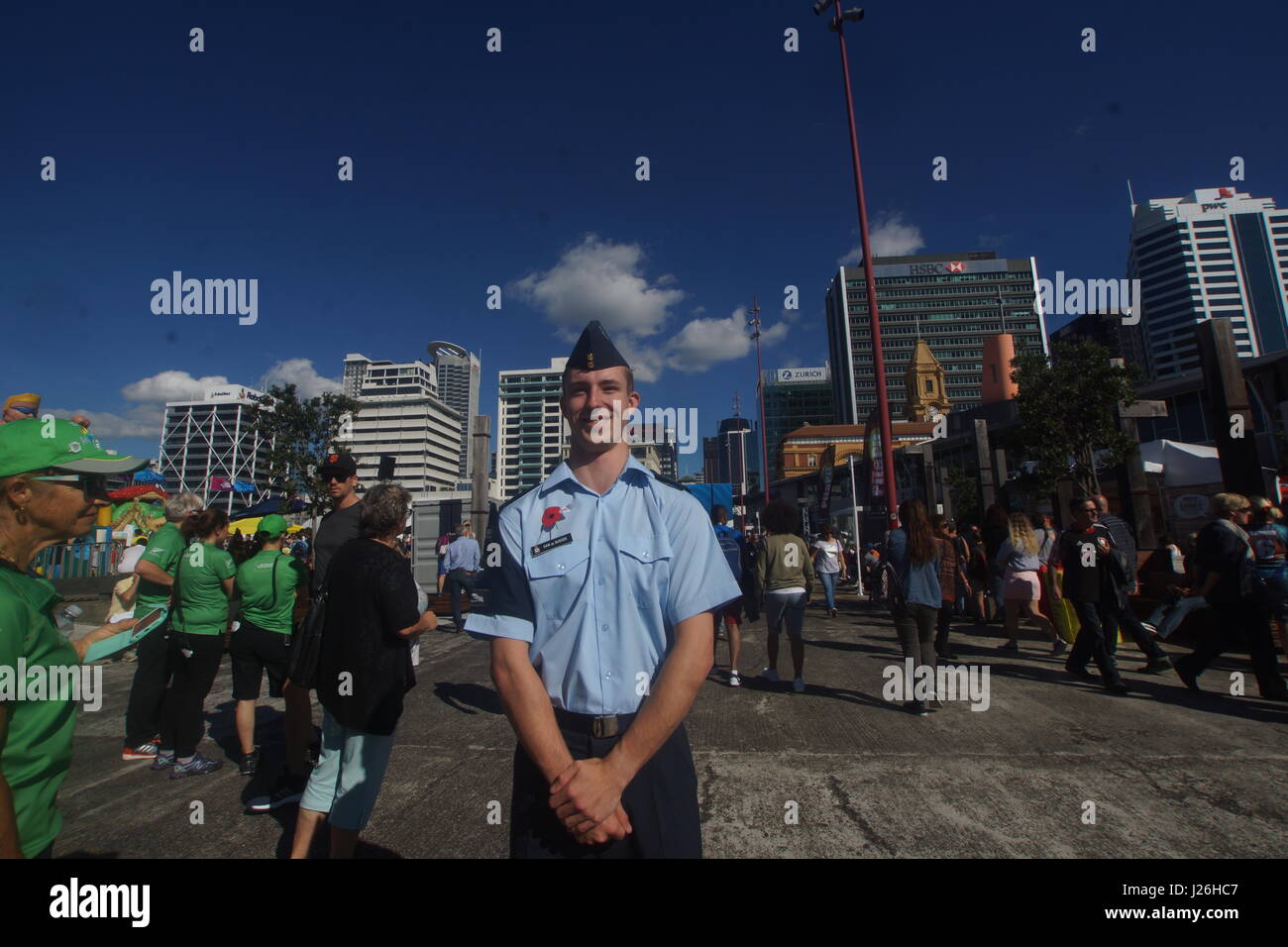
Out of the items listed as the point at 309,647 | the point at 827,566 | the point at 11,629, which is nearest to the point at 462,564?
the point at 827,566

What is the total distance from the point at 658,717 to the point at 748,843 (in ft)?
6.71

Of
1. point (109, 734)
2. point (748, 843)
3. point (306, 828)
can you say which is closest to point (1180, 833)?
point (748, 843)

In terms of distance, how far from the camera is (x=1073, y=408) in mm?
12875

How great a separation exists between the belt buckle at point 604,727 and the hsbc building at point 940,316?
430 feet

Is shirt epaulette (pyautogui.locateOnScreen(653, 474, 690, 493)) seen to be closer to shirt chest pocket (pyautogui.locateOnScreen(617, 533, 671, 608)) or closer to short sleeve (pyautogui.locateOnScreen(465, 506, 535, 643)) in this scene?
shirt chest pocket (pyautogui.locateOnScreen(617, 533, 671, 608))

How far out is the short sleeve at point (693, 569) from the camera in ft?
5.15

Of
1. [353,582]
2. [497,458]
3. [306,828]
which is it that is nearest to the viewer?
[306,828]

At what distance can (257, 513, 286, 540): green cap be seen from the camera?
4.03m

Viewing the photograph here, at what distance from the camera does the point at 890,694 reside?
5566 mm

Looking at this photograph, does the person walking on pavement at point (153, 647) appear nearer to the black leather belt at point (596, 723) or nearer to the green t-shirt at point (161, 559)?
the green t-shirt at point (161, 559)

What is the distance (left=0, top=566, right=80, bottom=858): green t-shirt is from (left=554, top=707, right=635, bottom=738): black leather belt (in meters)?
1.30

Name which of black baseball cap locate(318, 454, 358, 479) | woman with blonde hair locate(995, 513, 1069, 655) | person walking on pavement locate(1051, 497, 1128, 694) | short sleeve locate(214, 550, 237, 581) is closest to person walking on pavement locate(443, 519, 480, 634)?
short sleeve locate(214, 550, 237, 581)

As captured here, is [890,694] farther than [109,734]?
Yes
